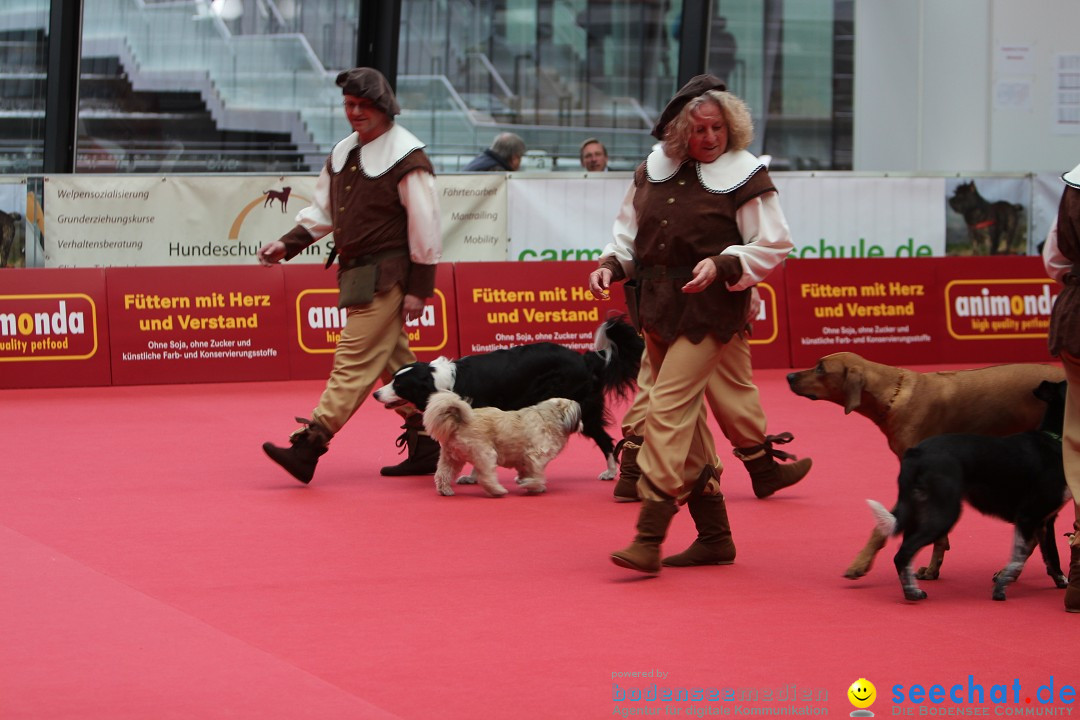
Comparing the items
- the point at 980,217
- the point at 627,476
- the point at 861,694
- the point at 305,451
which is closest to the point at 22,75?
the point at 305,451

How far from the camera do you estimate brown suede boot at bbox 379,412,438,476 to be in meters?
7.63

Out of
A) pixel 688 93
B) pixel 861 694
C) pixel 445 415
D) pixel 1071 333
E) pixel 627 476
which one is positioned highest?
pixel 688 93

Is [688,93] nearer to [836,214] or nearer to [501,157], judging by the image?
[501,157]

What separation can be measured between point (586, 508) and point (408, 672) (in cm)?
280

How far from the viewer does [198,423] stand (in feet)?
31.2

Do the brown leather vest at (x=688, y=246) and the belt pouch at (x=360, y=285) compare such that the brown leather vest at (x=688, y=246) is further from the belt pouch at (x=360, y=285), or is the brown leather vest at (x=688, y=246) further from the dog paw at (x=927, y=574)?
the belt pouch at (x=360, y=285)

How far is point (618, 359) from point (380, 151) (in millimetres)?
1589

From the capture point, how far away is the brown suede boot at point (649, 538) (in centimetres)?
509

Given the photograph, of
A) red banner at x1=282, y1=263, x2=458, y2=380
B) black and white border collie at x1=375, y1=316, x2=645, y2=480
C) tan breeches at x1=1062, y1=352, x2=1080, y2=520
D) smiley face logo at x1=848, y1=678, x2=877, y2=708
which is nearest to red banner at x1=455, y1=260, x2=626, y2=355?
red banner at x1=282, y1=263, x2=458, y2=380

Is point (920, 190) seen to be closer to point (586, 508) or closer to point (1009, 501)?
point (586, 508)

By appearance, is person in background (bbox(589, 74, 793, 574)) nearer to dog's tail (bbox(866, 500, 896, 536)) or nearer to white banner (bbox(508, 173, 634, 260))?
dog's tail (bbox(866, 500, 896, 536))

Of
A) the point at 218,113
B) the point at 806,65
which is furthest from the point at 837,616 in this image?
the point at 806,65

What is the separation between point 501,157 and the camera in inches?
517

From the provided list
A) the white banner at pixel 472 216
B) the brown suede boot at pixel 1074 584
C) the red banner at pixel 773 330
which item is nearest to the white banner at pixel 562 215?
the white banner at pixel 472 216
